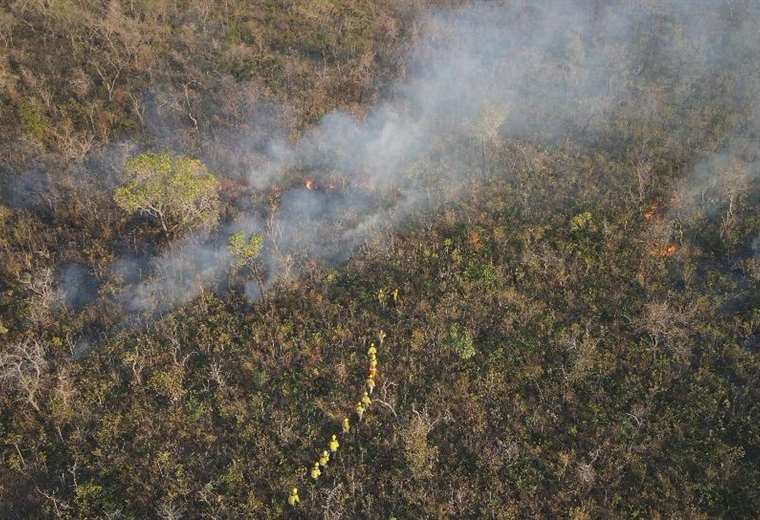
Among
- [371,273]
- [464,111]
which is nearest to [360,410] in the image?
[371,273]

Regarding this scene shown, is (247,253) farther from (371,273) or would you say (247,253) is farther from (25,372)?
(25,372)

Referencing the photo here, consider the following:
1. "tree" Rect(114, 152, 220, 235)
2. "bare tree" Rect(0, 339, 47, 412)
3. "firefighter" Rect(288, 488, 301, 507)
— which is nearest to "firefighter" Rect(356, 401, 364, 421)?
"firefighter" Rect(288, 488, 301, 507)

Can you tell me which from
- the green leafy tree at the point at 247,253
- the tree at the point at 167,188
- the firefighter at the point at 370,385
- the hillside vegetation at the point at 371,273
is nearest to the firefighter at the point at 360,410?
the hillside vegetation at the point at 371,273

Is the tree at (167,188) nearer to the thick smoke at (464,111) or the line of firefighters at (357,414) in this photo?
the thick smoke at (464,111)

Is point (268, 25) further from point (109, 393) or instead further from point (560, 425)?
point (560, 425)

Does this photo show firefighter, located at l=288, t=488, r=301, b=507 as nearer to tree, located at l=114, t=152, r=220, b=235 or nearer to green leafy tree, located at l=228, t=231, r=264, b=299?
green leafy tree, located at l=228, t=231, r=264, b=299

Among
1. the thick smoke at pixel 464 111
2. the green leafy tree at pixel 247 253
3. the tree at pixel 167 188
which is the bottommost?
the green leafy tree at pixel 247 253

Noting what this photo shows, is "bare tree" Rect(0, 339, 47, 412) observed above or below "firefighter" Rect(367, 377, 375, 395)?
above
